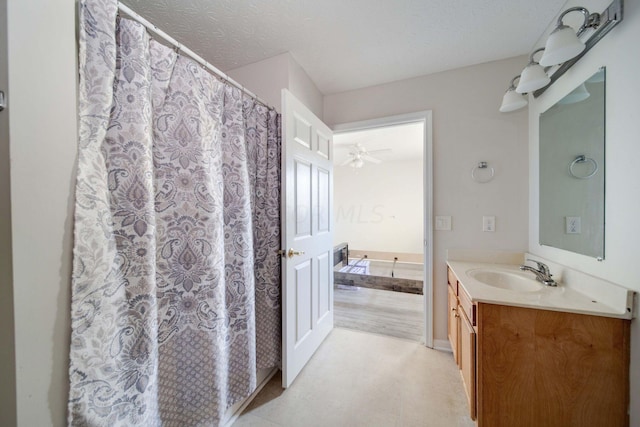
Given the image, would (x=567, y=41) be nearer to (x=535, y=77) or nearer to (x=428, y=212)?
(x=535, y=77)

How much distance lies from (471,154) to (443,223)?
2.01ft

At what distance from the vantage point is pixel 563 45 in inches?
43.2

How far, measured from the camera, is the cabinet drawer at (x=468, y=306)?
121cm

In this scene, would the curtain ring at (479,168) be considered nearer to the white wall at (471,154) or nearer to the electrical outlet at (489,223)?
the white wall at (471,154)

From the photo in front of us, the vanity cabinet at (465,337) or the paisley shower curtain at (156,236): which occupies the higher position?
the paisley shower curtain at (156,236)

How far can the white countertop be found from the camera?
3.14ft

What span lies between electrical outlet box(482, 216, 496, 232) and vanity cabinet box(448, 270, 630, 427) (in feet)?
2.97

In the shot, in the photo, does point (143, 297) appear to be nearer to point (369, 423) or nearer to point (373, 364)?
point (369, 423)

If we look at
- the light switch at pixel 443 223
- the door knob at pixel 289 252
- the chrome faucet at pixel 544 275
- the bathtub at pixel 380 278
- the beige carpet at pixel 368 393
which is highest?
the light switch at pixel 443 223

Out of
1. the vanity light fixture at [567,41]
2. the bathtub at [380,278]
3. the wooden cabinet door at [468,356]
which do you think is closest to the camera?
the vanity light fixture at [567,41]

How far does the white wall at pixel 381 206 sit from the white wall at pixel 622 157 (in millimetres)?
3737

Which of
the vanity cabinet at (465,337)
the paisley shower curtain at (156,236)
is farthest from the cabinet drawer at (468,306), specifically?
the paisley shower curtain at (156,236)

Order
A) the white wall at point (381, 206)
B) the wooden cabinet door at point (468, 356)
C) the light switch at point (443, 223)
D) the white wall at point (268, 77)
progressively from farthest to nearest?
the white wall at point (381, 206) → the light switch at point (443, 223) → the white wall at point (268, 77) → the wooden cabinet door at point (468, 356)

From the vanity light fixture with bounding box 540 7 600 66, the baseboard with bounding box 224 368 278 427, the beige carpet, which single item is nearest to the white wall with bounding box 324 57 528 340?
the beige carpet
